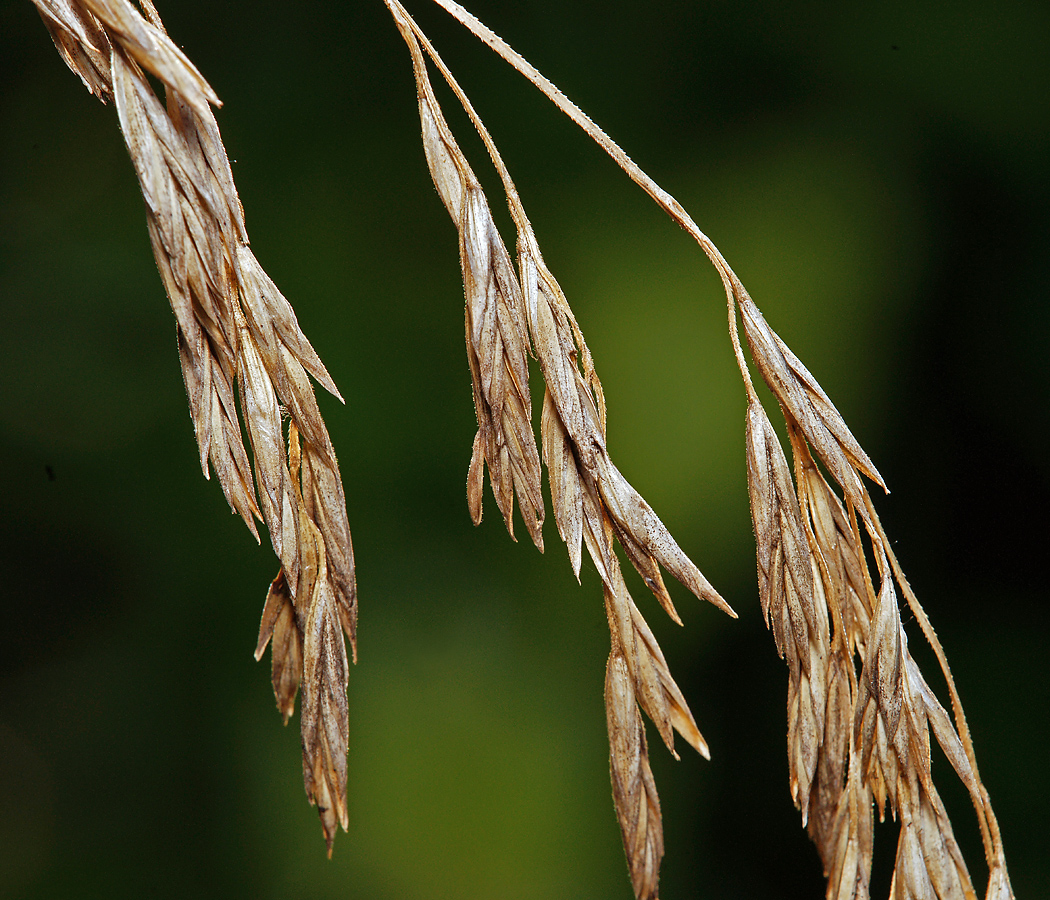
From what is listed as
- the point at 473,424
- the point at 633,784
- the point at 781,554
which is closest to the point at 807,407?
the point at 781,554

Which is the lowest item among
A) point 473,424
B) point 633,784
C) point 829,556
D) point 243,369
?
point 633,784

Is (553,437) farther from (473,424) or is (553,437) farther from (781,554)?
(473,424)

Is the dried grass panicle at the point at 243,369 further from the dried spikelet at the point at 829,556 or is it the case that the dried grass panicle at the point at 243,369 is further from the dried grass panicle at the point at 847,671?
the dried grass panicle at the point at 847,671

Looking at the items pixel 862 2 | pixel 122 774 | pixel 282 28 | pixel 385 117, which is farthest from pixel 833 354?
pixel 122 774

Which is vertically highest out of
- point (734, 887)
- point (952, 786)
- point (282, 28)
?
point (282, 28)

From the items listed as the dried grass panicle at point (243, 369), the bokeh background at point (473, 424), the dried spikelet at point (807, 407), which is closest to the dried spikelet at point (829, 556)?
the dried spikelet at point (807, 407)

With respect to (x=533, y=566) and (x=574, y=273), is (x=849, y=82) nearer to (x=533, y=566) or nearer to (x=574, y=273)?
(x=574, y=273)
